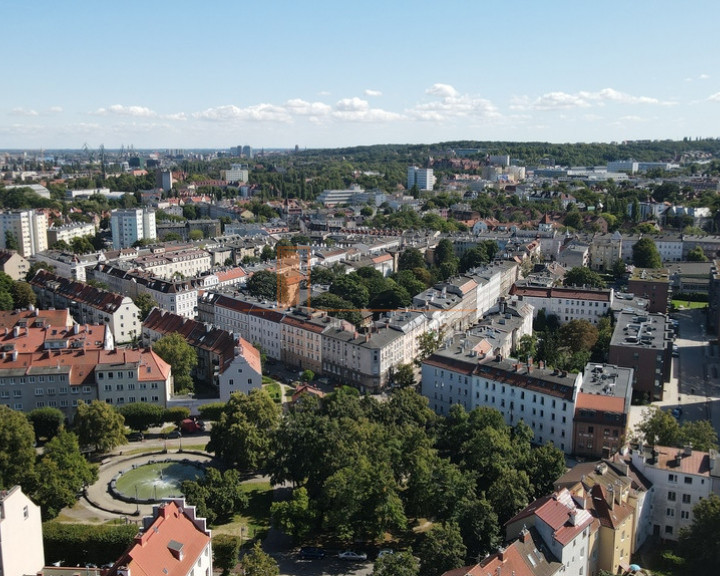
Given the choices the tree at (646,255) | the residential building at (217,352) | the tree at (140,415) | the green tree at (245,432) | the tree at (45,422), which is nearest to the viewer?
the green tree at (245,432)

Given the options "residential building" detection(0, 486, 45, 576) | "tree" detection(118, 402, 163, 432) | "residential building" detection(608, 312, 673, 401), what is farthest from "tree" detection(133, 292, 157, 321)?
"residential building" detection(608, 312, 673, 401)

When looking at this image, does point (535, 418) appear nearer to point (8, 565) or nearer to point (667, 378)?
point (667, 378)

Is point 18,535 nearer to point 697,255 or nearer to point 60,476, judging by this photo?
point 60,476

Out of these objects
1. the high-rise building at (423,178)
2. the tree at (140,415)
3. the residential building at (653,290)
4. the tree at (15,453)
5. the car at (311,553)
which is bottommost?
→ the car at (311,553)

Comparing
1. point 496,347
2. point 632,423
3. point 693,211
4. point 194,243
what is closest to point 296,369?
point 496,347

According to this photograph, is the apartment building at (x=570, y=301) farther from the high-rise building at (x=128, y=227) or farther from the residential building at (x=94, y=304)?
the high-rise building at (x=128, y=227)

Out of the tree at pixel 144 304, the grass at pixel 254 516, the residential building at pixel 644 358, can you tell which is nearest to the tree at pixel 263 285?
the tree at pixel 144 304

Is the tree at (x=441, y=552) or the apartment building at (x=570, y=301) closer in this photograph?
the tree at (x=441, y=552)
